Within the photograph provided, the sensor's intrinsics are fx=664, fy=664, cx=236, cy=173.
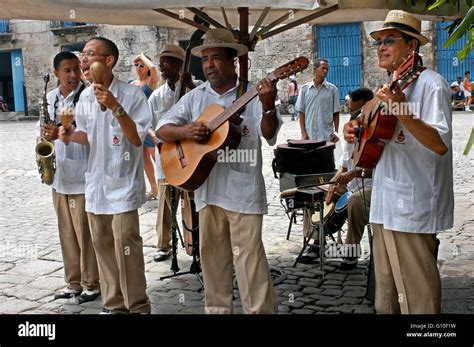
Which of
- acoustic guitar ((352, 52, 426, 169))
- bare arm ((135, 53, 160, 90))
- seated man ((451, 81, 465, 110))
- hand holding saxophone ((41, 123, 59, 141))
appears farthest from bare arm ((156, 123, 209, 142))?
seated man ((451, 81, 465, 110))

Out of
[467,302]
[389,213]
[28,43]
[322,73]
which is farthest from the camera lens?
[28,43]

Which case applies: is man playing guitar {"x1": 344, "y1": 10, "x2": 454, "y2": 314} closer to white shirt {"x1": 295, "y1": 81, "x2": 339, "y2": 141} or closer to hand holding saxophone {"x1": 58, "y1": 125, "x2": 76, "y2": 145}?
hand holding saxophone {"x1": 58, "y1": 125, "x2": 76, "y2": 145}

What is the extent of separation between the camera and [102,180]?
4.75 metres

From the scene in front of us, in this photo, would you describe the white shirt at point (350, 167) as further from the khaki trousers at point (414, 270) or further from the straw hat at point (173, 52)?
the straw hat at point (173, 52)

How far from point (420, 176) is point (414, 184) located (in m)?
0.06

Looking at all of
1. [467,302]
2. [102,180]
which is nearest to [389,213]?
[467,302]

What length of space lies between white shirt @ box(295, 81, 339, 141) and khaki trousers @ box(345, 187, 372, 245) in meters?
3.62

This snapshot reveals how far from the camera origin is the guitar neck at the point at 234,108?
4223 mm

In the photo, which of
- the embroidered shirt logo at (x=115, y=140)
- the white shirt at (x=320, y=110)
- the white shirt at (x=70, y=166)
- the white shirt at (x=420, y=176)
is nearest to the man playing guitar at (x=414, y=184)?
the white shirt at (x=420, y=176)

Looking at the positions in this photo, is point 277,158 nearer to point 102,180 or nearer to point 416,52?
point 102,180

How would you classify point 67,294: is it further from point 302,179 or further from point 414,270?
point 414,270

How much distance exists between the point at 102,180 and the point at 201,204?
785 mm

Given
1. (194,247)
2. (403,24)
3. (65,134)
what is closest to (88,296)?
(194,247)

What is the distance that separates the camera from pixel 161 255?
6719 millimetres
